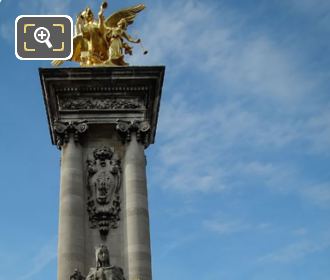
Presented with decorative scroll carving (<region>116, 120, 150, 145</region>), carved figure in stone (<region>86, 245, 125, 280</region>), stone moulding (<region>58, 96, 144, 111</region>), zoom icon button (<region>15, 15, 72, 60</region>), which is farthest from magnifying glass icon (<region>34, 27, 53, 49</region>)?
carved figure in stone (<region>86, 245, 125, 280</region>)

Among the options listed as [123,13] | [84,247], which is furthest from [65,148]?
[123,13]

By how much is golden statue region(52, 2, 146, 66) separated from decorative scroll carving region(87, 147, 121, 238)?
10.8 feet

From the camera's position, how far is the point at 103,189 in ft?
72.5

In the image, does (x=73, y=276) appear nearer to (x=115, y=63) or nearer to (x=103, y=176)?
(x=103, y=176)

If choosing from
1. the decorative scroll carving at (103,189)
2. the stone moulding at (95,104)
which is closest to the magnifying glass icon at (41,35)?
the stone moulding at (95,104)

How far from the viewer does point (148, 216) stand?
21844 millimetres

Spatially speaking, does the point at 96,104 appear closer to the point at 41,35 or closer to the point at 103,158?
the point at 103,158

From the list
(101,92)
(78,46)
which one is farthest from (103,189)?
(78,46)

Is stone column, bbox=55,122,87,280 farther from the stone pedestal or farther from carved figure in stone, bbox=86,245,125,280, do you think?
carved figure in stone, bbox=86,245,125,280

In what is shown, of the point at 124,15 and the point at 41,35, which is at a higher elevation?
the point at 124,15

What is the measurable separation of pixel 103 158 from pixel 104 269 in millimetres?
4045

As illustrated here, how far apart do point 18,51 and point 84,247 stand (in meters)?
5.90

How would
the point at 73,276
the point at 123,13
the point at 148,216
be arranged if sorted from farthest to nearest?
1. the point at 123,13
2. the point at 148,216
3. the point at 73,276

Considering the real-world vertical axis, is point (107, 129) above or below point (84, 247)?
above
